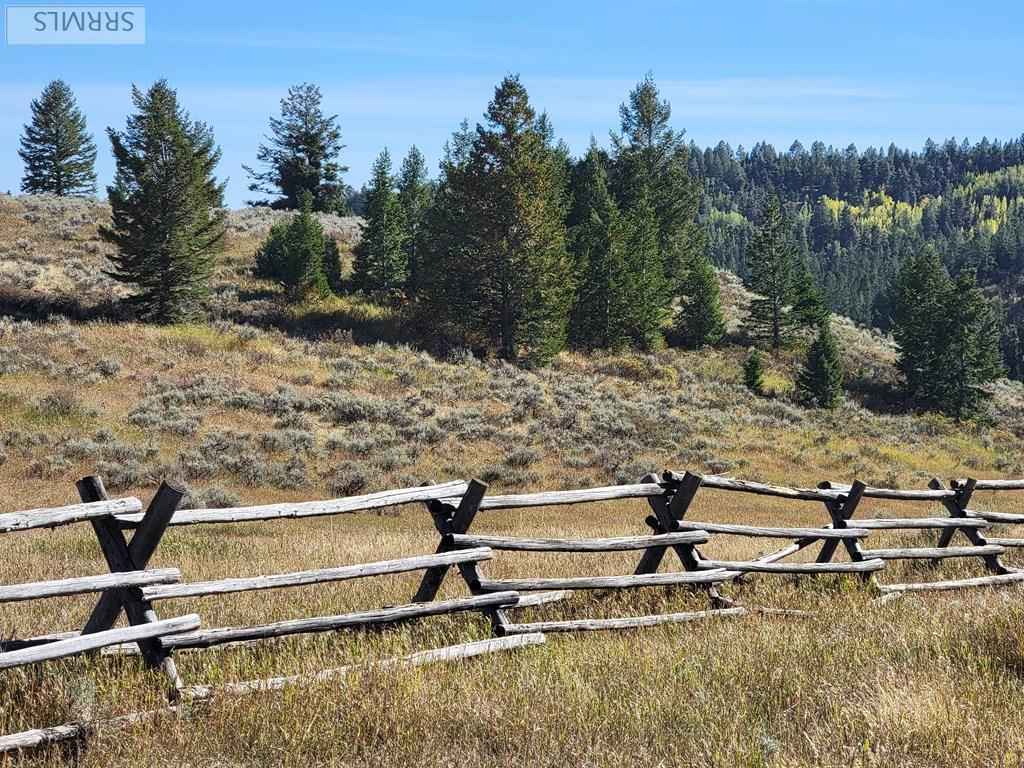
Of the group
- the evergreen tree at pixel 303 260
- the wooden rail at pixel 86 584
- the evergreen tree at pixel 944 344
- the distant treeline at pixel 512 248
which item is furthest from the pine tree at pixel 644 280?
the wooden rail at pixel 86 584

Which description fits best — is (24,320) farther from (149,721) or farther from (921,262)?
(921,262)

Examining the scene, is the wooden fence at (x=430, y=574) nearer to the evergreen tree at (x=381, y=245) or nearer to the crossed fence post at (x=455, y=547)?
the crossed fence post at (x=455, y=547)

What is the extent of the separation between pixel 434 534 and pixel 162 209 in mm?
26654

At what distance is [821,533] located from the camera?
9.12 metres

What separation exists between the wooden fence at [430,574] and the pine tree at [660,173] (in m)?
48.3

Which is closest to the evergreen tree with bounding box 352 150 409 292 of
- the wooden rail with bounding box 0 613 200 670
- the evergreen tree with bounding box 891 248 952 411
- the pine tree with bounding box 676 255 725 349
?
the pine tree with bounding box 676 255 725 349

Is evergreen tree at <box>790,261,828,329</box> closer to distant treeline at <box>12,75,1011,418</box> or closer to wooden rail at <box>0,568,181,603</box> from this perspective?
distant treeline at <box>12,75,1011,418</box>

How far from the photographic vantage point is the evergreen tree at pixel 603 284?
4644 cm

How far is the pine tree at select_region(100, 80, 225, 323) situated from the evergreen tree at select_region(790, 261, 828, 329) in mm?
39579

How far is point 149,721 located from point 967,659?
17.1ft

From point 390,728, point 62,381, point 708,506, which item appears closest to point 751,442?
point 708,506

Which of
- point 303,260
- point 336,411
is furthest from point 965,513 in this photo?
point 303,260

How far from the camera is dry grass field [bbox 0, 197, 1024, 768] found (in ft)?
15.0

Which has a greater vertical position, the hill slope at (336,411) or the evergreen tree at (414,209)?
the evergreen tree at (414,209)
